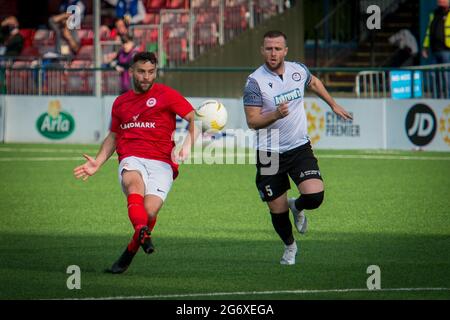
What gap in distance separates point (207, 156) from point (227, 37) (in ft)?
26.6

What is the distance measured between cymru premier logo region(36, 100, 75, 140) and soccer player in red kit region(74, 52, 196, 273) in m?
16.9

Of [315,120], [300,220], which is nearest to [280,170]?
[300,220]

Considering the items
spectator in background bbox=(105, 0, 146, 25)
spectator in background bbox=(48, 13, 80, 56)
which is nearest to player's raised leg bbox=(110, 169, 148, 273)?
spectator in background bbox=(105, 0, 146, 25)

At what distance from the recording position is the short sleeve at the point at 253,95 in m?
11.8

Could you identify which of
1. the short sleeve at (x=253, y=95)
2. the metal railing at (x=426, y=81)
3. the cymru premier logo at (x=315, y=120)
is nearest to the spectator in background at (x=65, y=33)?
the cymru premier logo at (x=315, y=120)

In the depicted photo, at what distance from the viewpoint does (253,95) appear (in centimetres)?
1178

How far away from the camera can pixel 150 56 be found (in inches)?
439

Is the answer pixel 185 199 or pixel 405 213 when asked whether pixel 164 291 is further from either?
pixel 185 199

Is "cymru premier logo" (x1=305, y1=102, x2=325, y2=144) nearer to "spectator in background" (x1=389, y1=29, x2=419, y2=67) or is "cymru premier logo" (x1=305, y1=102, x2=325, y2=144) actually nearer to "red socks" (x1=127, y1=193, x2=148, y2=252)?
"spectator in background" (x1=389, y1=29, x2=419, y2=67)

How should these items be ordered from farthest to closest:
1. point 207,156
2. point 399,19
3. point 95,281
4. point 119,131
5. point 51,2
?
point 51,2 → point 399,19 → point 207,156 → point 119,131 → point 95,281

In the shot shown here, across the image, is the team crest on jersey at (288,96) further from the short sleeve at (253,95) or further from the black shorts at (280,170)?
the black shorts at (280,170)

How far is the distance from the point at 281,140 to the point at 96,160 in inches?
72.7
